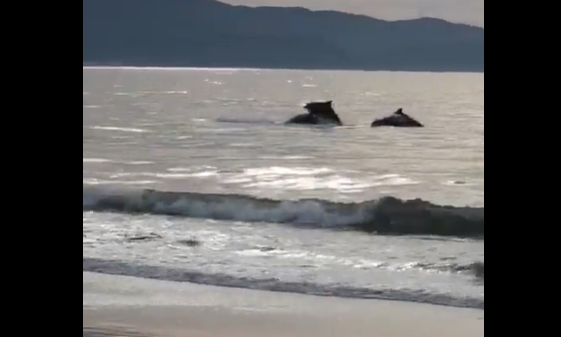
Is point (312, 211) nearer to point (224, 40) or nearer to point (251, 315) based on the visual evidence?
point (251, 315)

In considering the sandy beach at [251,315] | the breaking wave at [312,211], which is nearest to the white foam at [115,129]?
the breaking wave at [312,211]

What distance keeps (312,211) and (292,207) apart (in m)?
0.41

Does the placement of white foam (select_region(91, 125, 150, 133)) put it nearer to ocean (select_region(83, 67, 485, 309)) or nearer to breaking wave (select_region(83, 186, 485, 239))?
ocean (select_region(83, 67, 485, 309))

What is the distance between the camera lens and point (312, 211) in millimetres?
10695

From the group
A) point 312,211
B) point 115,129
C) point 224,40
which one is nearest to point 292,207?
point 312,211

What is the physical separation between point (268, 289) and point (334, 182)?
8.43m

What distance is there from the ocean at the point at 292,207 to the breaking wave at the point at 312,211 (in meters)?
0.03

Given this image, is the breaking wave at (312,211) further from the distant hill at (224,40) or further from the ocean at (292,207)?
the distant hill at (224,40)

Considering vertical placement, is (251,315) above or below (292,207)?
below

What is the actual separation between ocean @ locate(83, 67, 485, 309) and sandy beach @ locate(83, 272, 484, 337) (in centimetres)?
31

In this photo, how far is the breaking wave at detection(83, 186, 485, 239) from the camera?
31.9ft
